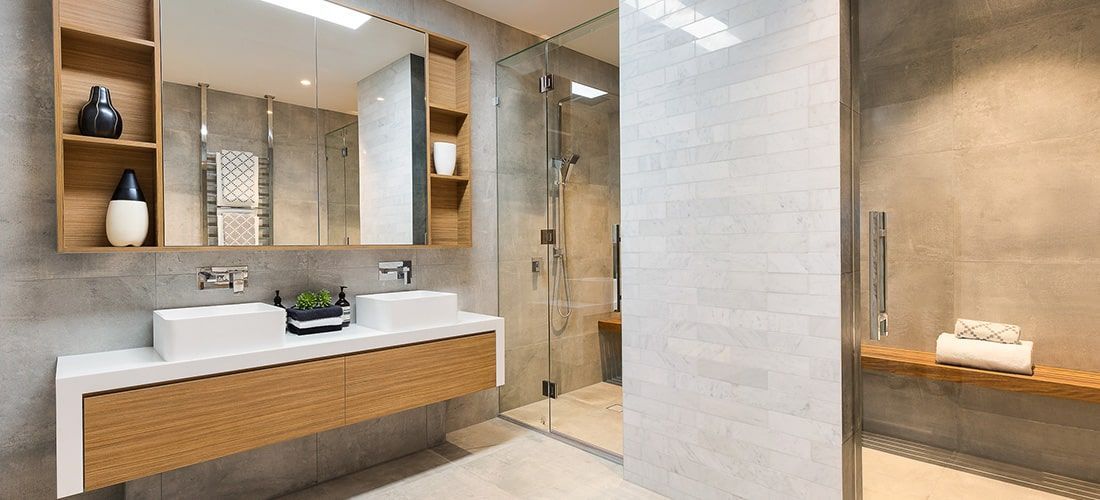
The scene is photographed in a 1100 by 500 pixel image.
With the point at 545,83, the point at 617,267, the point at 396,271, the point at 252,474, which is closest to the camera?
the point at 252,474

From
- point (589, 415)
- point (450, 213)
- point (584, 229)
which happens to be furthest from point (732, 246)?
point (450, 213)

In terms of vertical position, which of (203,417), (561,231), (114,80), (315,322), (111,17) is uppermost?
(111,17)

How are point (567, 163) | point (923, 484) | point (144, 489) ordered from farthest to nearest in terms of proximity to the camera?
point (567, 163)
point (144, 489)
point (923, 484)

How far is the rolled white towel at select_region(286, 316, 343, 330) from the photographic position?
231 cm

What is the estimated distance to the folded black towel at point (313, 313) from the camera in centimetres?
232

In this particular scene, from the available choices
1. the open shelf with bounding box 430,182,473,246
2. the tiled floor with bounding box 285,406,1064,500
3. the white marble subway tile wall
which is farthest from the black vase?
the white marble subway tile wall

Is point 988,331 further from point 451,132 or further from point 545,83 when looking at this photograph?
point 451,132

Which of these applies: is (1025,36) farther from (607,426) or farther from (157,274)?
(157,274)

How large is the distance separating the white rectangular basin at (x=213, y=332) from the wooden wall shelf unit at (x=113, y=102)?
0.33m

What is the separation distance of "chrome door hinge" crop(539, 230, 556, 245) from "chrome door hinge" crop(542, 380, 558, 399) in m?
0.87

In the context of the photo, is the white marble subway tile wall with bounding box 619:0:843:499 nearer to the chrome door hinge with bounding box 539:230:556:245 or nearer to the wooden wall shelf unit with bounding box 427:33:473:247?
the chrome door hinge with bounding box 539:230:556:245

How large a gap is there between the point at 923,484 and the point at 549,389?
1.96 metres

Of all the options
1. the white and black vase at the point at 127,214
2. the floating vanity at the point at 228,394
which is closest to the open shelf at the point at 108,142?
the white and black vase at the point at 127,214

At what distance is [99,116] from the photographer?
1894 mm
